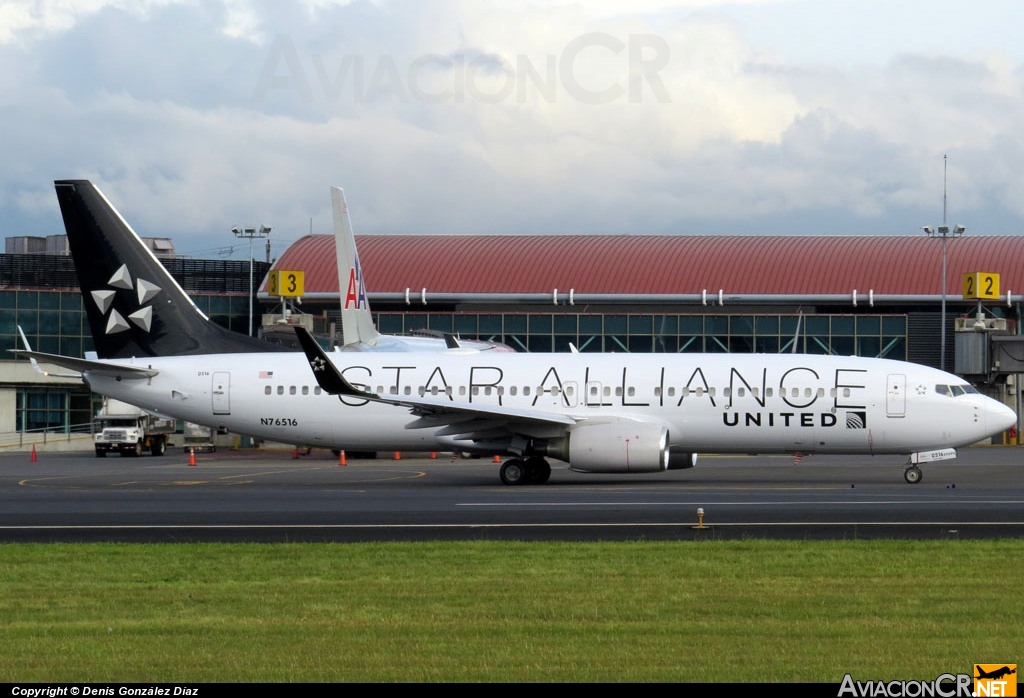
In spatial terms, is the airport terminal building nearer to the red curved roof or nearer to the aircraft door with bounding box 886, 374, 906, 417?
the red curved roof

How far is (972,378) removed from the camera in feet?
222

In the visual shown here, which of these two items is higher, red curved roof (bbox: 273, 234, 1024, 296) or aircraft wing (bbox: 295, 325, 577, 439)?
red curved roof (bbox: 273, 234, 1024, 296)

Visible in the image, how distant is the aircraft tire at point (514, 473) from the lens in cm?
3275

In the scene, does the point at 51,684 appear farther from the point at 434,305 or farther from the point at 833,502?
the point at 434,305

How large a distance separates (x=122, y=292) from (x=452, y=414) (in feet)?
36.0

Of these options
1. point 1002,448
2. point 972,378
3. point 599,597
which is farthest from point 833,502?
point 972,378

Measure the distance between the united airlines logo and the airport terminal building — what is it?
95.5 ft

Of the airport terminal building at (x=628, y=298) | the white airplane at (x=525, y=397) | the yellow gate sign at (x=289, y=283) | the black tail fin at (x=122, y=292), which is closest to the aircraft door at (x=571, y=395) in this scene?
the white airplane at (x=525, y=397)

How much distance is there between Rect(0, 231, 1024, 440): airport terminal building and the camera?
2776 inches

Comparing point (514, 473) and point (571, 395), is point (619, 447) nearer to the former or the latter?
point (514, 473)

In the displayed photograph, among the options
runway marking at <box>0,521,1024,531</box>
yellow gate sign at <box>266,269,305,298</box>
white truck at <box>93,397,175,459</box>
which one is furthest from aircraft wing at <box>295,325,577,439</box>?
yellow gate sign at <box>266,269,305,298</box>

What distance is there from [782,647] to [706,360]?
2354 cm

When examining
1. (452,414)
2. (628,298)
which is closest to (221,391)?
(452,414)

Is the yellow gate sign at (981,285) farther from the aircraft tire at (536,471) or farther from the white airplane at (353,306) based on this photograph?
the aircraft tire at (536,471)
